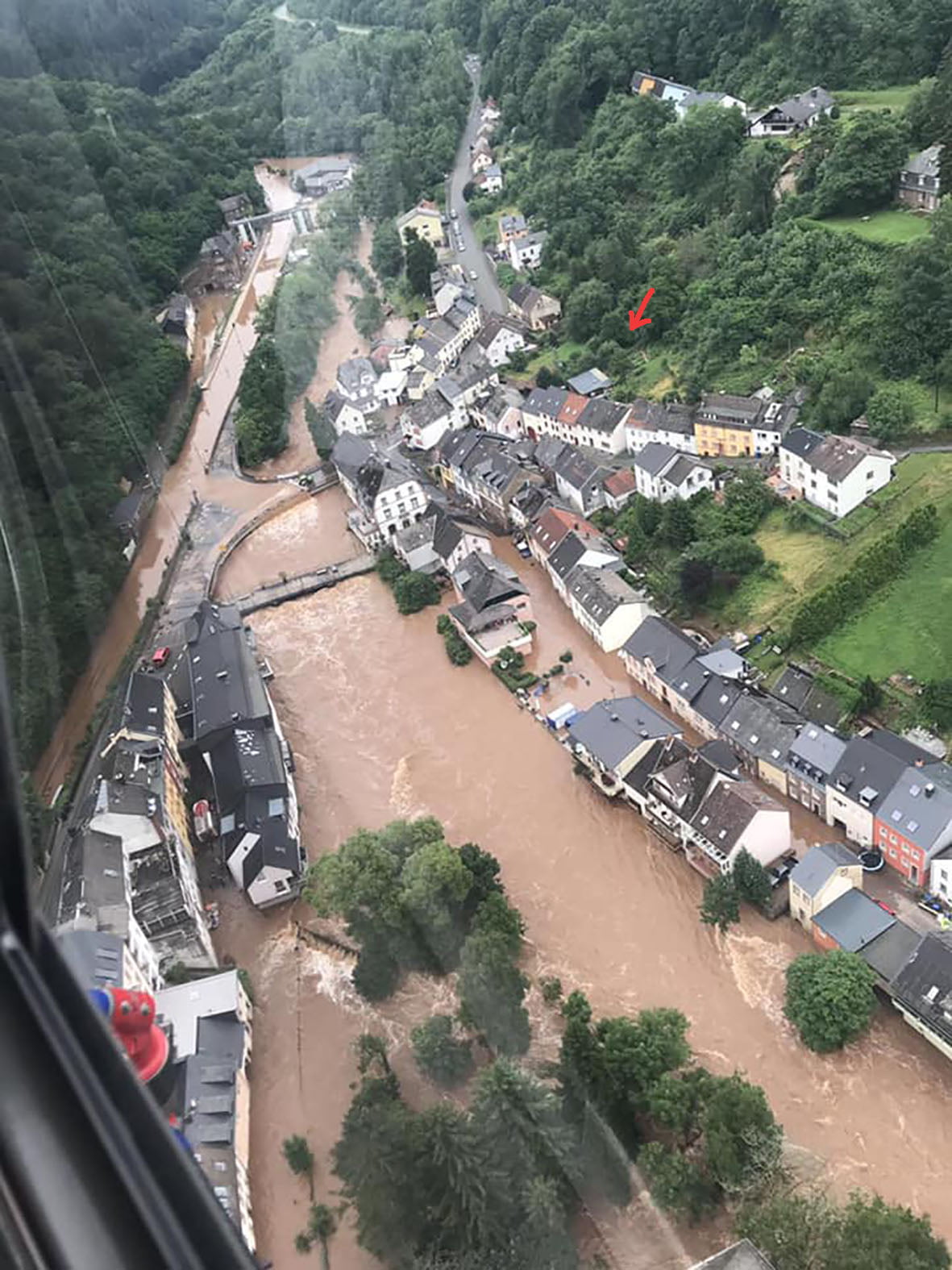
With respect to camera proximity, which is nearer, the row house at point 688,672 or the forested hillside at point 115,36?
the row house at point 688,672

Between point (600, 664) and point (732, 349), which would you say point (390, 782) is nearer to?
point (600, 664)

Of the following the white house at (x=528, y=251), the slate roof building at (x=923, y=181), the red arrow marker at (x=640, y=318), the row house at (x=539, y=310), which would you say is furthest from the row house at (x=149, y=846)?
the white house at (x=528, y=251)

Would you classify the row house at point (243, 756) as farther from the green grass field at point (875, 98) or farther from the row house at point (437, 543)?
the green grass field at point (875, 98)

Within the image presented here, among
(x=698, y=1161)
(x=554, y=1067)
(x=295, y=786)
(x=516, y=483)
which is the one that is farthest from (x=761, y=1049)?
(x=516, y=483)

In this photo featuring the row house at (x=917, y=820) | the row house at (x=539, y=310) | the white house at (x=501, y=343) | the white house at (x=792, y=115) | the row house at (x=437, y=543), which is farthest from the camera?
the row house at (x=539, y=310)

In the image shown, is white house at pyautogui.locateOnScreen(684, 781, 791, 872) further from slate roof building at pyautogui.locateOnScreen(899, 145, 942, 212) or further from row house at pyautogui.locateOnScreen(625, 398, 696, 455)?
slate roof building at pyautogui.locateOnScreen(899, 145, 942, 212)

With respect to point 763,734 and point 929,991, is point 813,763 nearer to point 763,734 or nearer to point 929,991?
point 763,734

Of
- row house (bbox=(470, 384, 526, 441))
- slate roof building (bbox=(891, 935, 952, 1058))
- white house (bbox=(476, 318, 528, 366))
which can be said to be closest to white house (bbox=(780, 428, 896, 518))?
row house (bbox=(470, 384, 526, 441))
